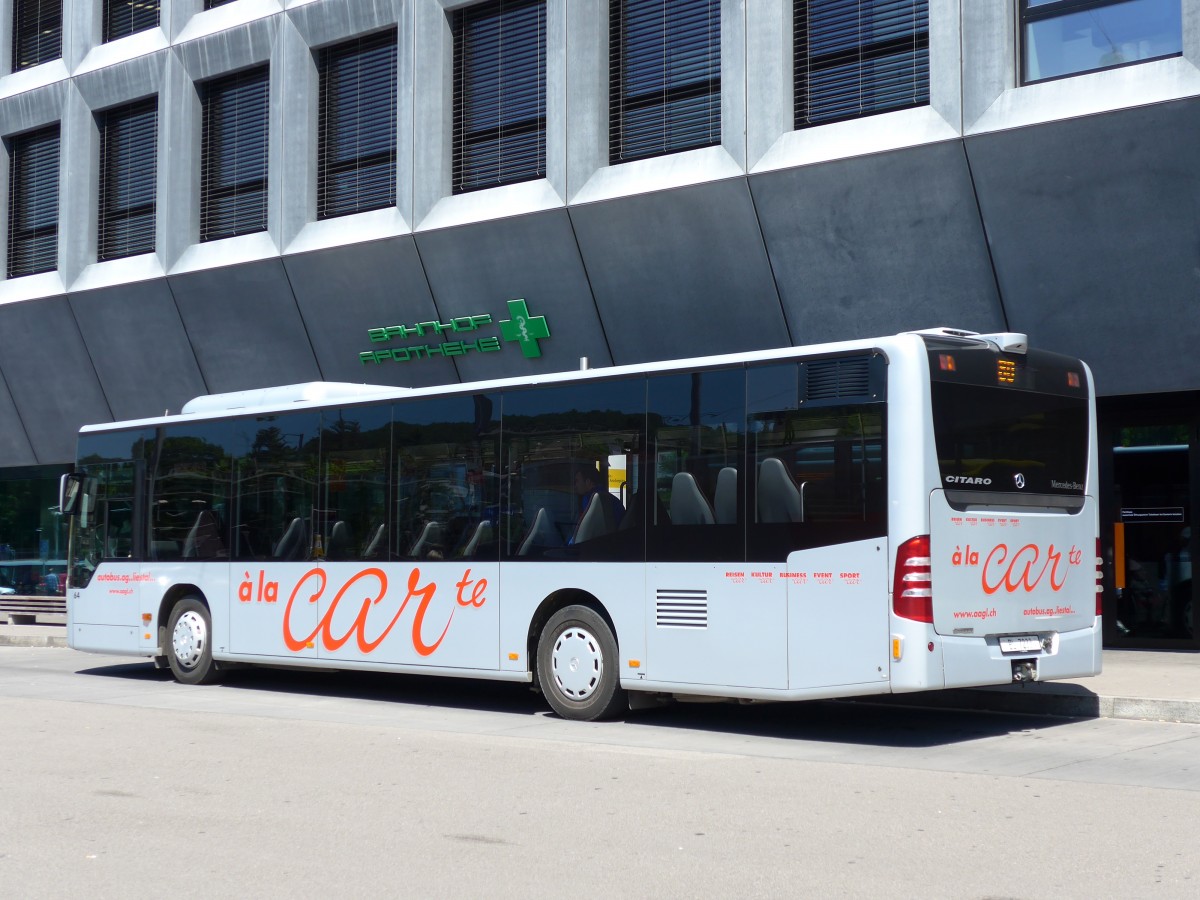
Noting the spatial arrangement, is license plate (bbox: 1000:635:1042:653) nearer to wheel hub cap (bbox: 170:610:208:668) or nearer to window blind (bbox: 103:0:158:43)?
wheel hub cap (bbox: 170:610:208:668)

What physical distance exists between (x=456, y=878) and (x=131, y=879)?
139cm

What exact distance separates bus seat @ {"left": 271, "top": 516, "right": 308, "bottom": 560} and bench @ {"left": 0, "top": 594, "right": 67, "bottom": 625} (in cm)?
1207

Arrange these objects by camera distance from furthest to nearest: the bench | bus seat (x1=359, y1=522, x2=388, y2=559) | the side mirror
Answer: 1. the bench
2. the side mirror
3. bus seat (x1=359, y1=522, x2=388, y2=559)

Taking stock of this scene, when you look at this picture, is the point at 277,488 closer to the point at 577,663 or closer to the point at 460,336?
the point at 577,663

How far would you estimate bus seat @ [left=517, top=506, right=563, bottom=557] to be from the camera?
40.0 feet

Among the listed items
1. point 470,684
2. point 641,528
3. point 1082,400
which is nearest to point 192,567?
point 470,684

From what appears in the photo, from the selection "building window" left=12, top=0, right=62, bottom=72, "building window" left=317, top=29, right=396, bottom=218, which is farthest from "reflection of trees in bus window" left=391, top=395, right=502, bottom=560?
"building window" left=12, top=0, right=62, bottom=72

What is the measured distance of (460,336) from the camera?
2075cm

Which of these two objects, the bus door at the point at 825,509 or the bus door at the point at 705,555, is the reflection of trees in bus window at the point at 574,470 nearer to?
the bus door at the point at 705,555

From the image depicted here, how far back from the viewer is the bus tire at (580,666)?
38.9ft

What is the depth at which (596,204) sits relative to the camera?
1845 centimetres

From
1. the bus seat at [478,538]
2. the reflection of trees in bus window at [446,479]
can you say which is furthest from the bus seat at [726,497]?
the bus seat at [478,538]

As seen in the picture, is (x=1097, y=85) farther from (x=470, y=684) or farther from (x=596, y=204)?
(x=470, y=684)

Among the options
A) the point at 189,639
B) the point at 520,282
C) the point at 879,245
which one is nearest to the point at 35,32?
the point at 520,282
